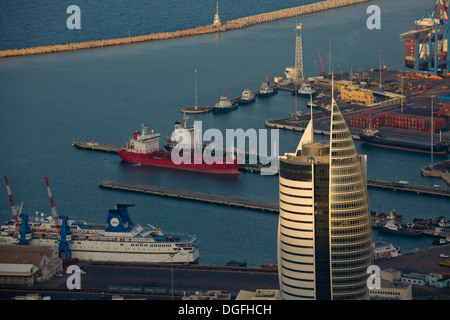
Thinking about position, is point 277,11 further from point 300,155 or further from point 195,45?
point 300,155

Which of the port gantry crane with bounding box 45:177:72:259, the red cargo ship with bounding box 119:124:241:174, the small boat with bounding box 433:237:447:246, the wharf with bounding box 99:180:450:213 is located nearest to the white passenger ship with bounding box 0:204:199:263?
the port gantry crane with bounding box 45:177:72:259

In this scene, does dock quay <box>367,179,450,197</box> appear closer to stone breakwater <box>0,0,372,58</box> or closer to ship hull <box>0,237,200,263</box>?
ship hull <box>0,237,200,263</box>

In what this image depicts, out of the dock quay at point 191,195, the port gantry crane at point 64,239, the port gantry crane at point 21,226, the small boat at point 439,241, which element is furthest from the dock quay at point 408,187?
the port gantry crane at point 21,226

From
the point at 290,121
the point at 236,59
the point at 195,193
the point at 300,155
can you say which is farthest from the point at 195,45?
the point at 300,155

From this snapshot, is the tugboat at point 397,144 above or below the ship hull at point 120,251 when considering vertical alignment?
above

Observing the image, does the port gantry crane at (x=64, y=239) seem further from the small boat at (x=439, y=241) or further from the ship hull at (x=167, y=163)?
the ship hull at (x=167, y=163)

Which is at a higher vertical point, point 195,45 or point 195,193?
point 195,45
